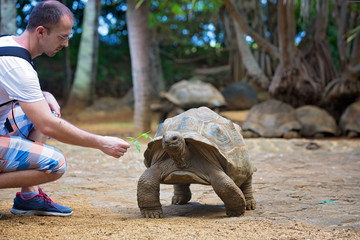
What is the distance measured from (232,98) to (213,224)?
1051cm

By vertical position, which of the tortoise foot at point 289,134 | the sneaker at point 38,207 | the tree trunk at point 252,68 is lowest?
the sneaker at point 38,207

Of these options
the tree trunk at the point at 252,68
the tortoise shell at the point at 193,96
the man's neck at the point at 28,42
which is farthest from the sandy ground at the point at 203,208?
the tortoise shell at the point at 193,96

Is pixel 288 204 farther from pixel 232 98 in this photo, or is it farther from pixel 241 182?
pixel 232 98

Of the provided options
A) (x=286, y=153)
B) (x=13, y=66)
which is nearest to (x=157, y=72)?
(x=286, y=153)

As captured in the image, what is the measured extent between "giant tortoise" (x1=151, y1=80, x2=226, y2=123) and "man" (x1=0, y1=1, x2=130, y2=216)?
25.7ft

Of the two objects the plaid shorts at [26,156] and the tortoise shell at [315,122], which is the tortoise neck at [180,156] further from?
the tortoise shell at [315,122]

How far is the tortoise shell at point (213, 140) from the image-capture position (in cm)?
273

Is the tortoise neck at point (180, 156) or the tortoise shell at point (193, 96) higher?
the tortoise shell at point (193, 96)

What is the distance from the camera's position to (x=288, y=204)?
304 centimetres

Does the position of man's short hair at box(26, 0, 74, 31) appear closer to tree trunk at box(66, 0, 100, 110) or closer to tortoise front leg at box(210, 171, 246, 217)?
tortoise front leg at box(210, 171, 246, 217)

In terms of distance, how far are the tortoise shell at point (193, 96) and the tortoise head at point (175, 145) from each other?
7.72 metres

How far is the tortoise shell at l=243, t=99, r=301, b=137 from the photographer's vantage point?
7.76m

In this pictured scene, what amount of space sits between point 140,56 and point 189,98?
2.54m

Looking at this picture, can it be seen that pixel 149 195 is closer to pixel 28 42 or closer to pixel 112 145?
pixel 112 145
